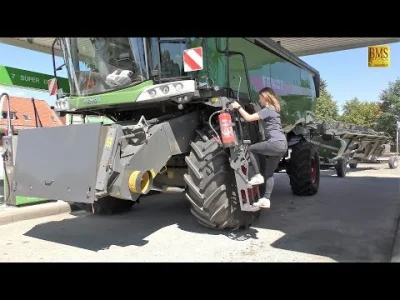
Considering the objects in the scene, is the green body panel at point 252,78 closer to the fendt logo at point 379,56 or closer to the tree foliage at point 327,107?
the fendt logo at point 379,56

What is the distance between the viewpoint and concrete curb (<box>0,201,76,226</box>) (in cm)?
670

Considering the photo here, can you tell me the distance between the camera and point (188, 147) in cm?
552

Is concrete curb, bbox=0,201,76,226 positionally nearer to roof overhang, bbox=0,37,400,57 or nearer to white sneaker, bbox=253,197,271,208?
white sneaker, bbox=253,197,271,208

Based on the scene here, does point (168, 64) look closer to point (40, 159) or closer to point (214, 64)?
point (214, 64)

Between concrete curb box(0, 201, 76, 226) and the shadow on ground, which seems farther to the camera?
concrete curb box(0, 201, 76, 226)

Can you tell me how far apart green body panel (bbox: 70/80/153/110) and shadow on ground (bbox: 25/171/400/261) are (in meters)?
1.89

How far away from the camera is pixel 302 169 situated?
8812mm

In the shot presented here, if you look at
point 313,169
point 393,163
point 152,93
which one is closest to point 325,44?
point 313,169

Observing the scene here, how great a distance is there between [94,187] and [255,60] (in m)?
3.70

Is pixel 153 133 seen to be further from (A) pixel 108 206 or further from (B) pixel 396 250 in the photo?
(B) pixel 396 250

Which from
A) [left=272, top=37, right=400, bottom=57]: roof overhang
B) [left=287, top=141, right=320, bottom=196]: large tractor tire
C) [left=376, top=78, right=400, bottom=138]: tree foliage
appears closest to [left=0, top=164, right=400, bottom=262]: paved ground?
[left=287, top=141, right=320, bottom=196]: large tractor tire

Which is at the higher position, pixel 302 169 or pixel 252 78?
pixel 252 78

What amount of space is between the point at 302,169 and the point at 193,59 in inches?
189
